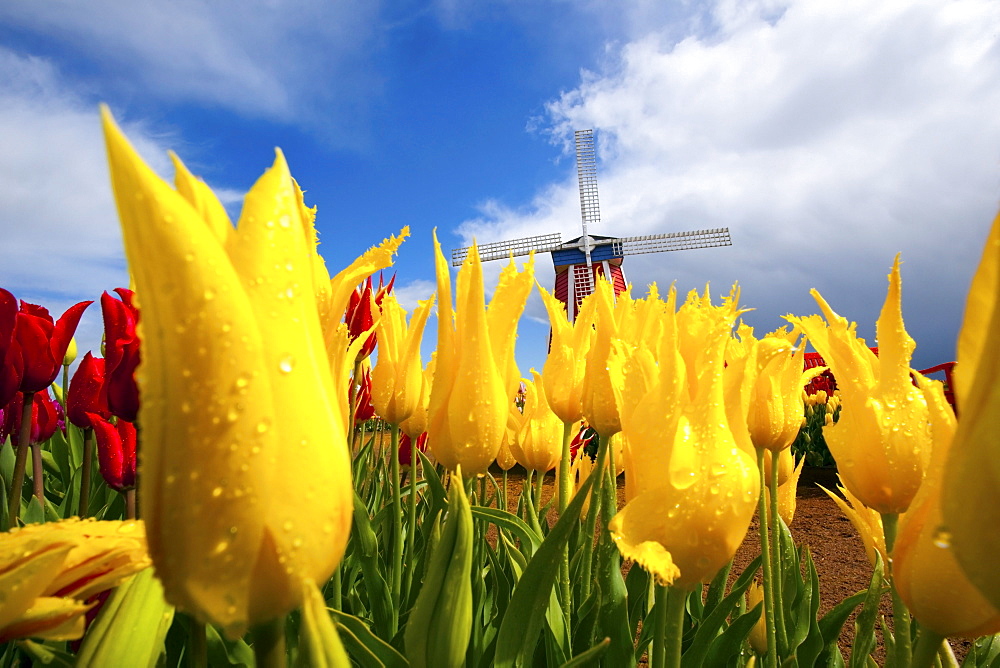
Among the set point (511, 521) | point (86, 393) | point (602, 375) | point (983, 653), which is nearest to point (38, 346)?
point (86, 393)

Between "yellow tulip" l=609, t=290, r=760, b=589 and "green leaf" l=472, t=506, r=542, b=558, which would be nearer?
"yellow tulip" l=609, t=290, r=760, b=589

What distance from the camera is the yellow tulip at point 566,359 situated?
1.64m

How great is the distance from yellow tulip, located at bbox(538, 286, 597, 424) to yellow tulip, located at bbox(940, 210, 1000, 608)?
114 cm

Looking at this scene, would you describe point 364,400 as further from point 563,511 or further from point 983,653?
point 983,653

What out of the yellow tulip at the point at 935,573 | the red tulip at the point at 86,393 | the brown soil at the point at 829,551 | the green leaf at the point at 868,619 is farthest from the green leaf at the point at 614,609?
the brown soil at the point at 829,551

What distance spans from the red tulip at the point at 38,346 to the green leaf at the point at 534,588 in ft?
4.50

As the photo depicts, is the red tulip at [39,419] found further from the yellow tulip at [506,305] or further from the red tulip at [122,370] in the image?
the yellow tulip at [506,305]

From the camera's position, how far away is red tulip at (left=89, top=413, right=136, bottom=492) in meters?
1.41

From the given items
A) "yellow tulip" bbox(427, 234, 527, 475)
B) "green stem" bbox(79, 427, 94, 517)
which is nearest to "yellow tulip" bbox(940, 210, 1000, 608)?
"yellow tulip" bbox(427, 234, 527, 475)

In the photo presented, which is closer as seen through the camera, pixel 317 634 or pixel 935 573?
pixel 317 634

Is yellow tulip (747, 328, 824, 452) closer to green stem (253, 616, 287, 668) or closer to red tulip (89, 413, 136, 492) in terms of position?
green stem (253, 616, 287, 668)

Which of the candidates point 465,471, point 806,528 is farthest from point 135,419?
point 806,528

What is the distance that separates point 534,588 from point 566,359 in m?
0.81

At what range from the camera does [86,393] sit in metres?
1.82
